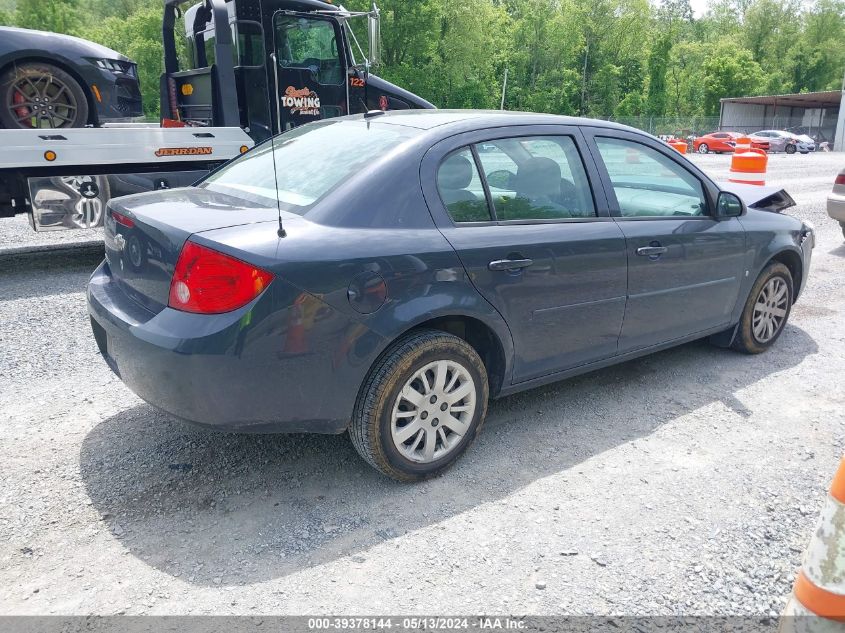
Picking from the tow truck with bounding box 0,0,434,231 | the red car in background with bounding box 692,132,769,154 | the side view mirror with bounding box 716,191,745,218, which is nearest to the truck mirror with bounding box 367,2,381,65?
the tow truck with bounding box 0,0,434,231

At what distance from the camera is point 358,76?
8.83 m

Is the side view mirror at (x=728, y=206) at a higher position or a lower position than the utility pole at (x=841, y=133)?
higher

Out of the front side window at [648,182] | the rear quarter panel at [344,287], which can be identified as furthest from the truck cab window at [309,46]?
the rear quarter panel at [344,287]

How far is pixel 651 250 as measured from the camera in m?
4.00

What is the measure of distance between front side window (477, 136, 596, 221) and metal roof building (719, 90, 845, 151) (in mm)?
59519

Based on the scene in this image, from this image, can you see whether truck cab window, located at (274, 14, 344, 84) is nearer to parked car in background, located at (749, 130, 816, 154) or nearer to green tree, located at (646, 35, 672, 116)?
parked car in background, located at (749, 130, 816, 154)

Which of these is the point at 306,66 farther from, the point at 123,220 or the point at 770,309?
the point at 770,309

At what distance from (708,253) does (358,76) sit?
5.78 m

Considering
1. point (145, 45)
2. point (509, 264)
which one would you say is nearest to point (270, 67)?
point (509, 264)

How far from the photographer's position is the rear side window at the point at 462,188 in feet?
10.8

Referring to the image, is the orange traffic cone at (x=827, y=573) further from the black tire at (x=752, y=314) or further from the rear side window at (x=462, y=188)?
the black tire at (x=752, y=314)

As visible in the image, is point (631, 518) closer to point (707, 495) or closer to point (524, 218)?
point (707, 495)

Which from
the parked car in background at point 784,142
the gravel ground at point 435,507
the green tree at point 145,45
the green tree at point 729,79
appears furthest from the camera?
the green tree at point 729,79

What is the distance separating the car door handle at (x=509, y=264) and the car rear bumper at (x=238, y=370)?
2.89 ft
